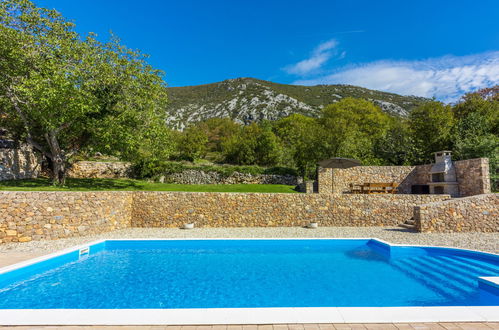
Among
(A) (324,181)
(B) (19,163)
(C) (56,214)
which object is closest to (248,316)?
(C) (56,214)

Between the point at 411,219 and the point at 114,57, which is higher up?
the point at 114,57

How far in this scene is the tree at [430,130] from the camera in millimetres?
22781

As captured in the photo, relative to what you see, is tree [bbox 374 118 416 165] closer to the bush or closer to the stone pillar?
the stone pillar

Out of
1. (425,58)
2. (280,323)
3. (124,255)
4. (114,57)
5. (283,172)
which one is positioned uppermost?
(425,58)

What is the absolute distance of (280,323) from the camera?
313 centimetres

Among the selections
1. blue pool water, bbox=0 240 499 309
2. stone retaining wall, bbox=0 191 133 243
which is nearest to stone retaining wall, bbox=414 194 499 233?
blue pool water, bbox=0 240 499 309

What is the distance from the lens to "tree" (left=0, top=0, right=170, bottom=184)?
41.3 ft

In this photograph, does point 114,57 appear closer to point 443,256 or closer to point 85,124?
point 85,124

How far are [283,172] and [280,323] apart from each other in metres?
21.9

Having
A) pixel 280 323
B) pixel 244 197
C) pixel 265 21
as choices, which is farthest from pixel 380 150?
pixel 280 323

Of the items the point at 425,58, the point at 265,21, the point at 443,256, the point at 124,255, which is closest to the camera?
the point at 443,256

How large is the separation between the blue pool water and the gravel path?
814 mm

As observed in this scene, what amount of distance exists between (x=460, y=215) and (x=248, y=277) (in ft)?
32.3

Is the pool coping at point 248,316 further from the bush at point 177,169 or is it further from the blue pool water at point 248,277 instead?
the bush at point 177,169
